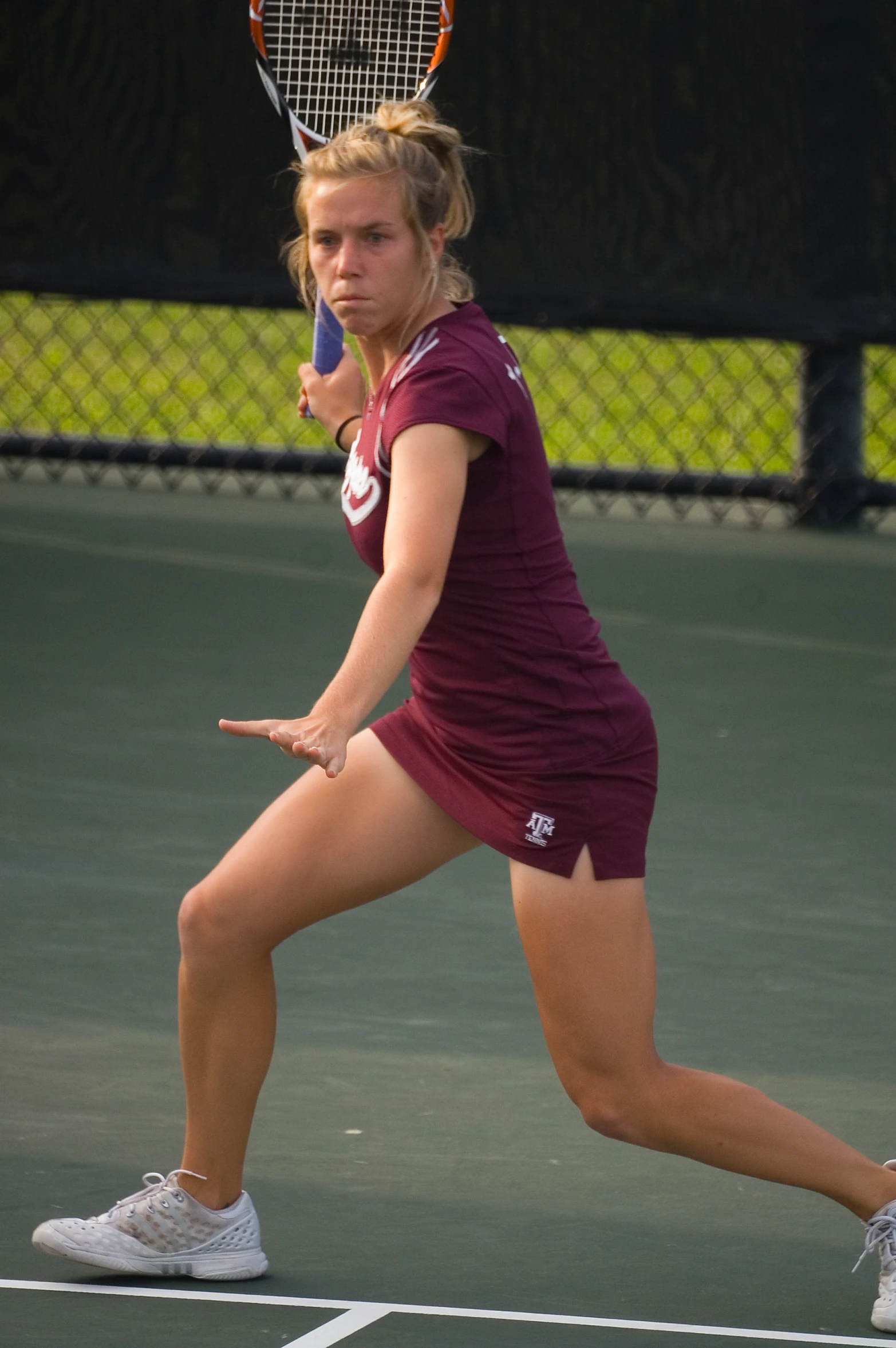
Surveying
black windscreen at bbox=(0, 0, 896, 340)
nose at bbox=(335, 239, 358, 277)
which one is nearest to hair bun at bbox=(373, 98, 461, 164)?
nose at bbox=(335, 239, 358, 277)

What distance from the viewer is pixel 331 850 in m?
2.88

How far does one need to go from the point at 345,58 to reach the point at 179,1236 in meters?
2.23

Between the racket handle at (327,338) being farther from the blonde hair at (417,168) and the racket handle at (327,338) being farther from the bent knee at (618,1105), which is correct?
the bent knee at (618,1105)

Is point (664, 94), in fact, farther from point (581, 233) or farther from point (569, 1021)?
point (569, 1021)

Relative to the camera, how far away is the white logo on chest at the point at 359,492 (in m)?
2.75

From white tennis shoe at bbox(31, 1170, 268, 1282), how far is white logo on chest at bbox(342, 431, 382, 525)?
908 mm

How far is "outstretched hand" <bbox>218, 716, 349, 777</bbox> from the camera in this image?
7.88ft

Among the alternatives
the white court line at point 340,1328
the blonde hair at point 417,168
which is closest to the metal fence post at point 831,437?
the blonde hair at point 417,168

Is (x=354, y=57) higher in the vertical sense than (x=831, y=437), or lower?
higher

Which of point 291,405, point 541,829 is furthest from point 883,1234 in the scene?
point 291,405

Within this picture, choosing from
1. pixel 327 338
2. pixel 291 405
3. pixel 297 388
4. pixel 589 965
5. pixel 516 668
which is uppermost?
pixel 327 338

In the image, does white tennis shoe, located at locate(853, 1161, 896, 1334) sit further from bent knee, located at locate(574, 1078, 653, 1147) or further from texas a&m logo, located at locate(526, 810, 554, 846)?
texas a&m logo, located at locate(526, 810, 554, 846)

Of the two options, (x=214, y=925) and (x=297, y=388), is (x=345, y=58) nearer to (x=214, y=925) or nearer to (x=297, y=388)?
(x=214, y=925)

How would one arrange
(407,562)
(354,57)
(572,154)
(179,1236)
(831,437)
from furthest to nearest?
(831,437), (572,154), (354,57), (179,1236), (407,562)
